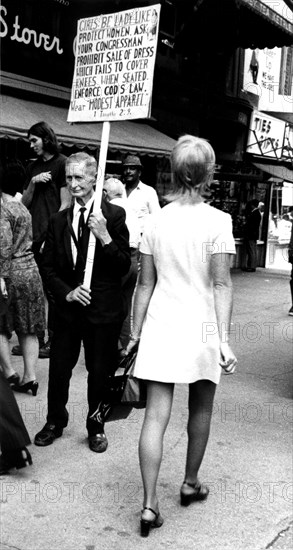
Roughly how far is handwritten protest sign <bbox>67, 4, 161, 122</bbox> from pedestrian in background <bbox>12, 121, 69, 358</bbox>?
46.4 inches

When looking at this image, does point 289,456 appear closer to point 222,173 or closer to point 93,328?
point 93,328

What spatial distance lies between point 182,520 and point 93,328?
1330 millimetres

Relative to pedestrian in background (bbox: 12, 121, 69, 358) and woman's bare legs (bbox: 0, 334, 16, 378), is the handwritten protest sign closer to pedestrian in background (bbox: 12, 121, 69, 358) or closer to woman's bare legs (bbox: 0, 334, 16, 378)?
pedestrian in background (bbox: 12, 121, 69, 358)

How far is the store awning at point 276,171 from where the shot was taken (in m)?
17.4

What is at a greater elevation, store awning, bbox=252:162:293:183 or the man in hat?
store awning, bbox=252:162:293:183

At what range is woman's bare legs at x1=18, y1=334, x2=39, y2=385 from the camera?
571cm

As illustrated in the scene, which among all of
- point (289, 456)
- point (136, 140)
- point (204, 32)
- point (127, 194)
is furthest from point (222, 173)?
point (289, 456)

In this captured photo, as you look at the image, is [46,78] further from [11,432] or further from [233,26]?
[11,432]

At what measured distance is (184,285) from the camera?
11.8 ft

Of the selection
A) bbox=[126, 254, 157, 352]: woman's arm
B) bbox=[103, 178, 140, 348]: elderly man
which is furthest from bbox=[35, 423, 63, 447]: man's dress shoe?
bbox=[103, 178, 140, 348]: elderly man

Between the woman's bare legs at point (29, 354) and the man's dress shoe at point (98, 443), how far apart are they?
1.14 meters

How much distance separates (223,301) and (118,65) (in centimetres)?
223

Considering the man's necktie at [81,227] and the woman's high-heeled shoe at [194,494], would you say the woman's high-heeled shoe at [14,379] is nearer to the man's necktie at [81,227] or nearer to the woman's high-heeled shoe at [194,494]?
the man's necktie at [81,227]

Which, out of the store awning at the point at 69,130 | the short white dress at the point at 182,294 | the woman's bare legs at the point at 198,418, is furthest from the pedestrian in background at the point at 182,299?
the store awning at the point at 69,130
